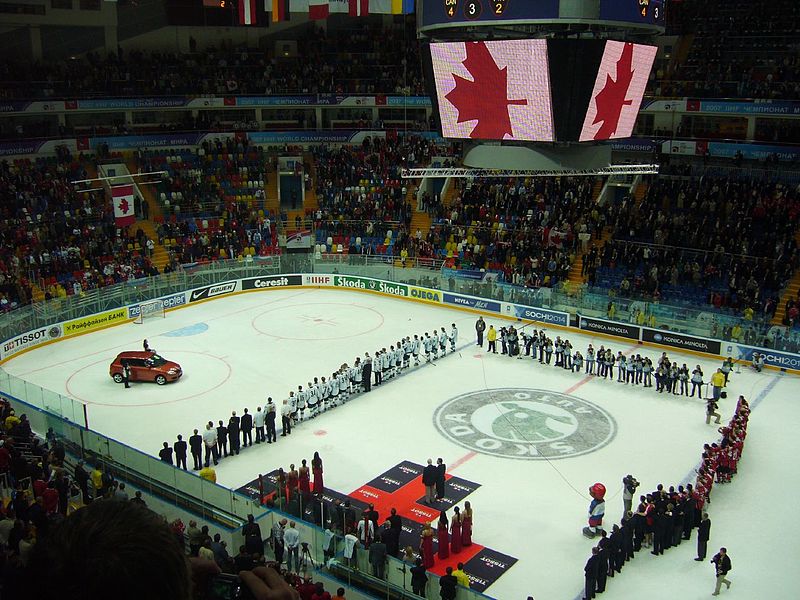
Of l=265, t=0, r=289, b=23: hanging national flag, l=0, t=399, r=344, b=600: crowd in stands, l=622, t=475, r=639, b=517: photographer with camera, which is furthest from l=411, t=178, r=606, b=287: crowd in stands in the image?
l=0, t=399, r=344, b=600: crowd in stands

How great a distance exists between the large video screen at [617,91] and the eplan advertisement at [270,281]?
68.9 ft

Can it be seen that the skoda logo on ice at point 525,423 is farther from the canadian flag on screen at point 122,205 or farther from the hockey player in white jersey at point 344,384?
the canadian flag on screen at point 122,205

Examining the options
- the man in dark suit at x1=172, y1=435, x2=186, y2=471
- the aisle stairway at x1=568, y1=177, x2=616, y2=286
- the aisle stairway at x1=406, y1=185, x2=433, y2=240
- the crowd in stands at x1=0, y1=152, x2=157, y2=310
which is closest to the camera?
the man in dark suit at x1=172, y1=435, x2=186, y2=471

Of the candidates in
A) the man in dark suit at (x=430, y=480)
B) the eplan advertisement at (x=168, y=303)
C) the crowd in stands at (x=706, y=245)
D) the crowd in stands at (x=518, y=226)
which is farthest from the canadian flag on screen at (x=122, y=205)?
the man in dark suit at (x=430, y=480)

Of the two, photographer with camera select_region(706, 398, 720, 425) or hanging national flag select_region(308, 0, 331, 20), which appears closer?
photographer with camera select_region(706, 398, 720, 425)

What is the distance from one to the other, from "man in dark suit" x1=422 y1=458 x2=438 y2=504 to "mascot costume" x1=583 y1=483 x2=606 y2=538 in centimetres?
363

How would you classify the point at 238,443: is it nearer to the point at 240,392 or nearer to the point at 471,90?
the point at 240,392

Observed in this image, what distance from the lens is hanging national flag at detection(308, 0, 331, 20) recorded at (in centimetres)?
3162

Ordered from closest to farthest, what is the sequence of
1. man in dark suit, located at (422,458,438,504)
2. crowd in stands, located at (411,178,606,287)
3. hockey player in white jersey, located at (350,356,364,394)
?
man in dark suit, located at (422,458,438,504)
hockey player in white jersey, located at (350,356,364,394)
crowd in stands, located at (411,178,606,287)

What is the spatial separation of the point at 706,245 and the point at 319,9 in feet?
63.8

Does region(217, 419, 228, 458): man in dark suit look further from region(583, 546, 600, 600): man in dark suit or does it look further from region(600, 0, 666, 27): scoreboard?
region(600, 0, 666, 27): scoreboard

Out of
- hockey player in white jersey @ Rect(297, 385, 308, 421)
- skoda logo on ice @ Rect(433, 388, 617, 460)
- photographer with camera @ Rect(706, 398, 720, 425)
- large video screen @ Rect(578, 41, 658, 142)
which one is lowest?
skoda logo on ice @ Rect(433, 388, 617, 460)

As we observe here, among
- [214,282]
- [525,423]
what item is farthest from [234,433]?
[214,282]

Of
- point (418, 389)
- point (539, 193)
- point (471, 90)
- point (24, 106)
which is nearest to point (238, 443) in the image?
point (418, 389)
